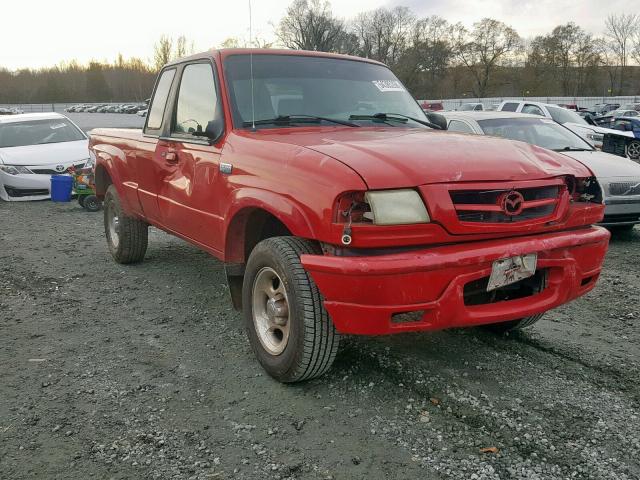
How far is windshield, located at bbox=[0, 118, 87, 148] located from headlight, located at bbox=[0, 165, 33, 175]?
87 centimetres

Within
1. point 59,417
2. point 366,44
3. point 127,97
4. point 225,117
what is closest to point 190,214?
point 225,117

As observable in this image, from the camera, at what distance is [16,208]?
34.3ft

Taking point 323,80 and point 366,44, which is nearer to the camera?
point 323,80

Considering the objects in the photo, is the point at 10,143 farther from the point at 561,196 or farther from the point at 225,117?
the point at 561,196

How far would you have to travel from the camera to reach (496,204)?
2953mm

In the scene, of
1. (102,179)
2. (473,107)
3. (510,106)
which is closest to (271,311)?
(102,179)

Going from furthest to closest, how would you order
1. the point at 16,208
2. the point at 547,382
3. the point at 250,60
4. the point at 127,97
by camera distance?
the point at 127,97, the point at 16,208, the point at 250,60, the point at 547,382

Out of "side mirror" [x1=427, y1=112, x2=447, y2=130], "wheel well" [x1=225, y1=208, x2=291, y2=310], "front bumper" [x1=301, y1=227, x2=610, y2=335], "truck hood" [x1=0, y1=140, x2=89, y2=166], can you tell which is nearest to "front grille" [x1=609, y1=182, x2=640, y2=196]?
"side mirror" [x1=427, y1=112, x2=447, y2=130]

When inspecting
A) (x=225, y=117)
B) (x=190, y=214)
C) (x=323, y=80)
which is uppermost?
(x=323, y=80)

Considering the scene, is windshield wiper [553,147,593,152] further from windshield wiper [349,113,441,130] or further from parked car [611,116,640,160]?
parked car [611,116,640,160]

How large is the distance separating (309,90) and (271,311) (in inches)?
64.9

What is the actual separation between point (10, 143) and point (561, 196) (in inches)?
455

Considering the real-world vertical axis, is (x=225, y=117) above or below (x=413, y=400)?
above

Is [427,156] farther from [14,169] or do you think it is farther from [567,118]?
[567,118]
